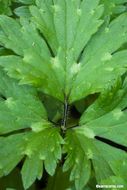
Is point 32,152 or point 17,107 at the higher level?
point 17,107

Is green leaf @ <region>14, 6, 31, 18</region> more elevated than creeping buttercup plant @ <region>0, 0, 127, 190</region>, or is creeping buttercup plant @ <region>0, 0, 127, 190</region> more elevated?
green leaf @ <region>14, 6, 31, 18</region>

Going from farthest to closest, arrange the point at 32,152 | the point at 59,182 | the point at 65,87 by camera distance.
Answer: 1. the point at 59,182
2. the point at 65,87
3. the point at 32,152

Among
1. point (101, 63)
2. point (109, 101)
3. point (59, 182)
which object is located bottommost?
point (59, 182)

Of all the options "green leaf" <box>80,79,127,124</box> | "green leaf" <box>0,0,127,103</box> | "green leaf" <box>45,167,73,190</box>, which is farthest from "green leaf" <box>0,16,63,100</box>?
"green leaf" <box>45,167,73,190</box>

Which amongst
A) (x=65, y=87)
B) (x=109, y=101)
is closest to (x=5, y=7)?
(x=65, y=87)

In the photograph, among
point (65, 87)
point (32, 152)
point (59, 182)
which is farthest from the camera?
point (59, 182)

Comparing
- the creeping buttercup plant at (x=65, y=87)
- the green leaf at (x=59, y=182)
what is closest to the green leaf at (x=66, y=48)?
the creeping buttercup plant at (x=65, y=87)

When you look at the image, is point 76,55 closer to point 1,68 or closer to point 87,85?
point 87,85

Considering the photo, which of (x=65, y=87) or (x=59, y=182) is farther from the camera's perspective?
(x=59, y=182)

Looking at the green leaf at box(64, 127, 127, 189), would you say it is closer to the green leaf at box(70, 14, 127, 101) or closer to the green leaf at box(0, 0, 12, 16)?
the green leaf at box(70, 14, 127, 101)

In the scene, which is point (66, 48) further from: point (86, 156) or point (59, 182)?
point (59, 182)
